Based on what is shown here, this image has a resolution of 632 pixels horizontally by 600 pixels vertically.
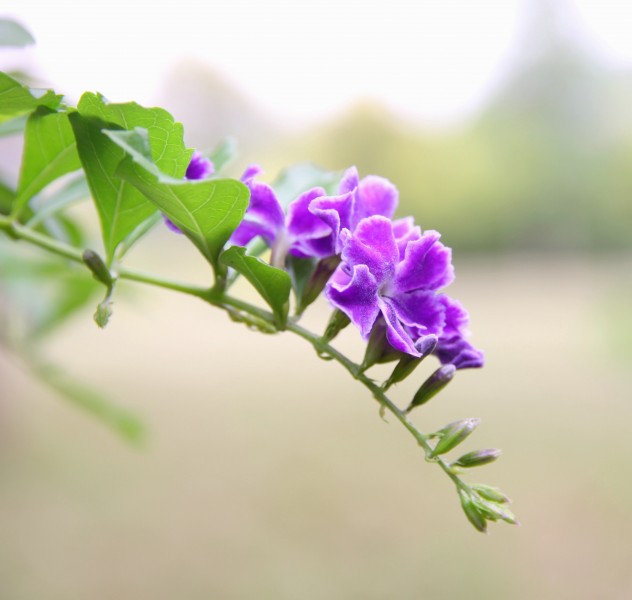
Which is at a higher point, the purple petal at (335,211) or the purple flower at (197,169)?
the purple petal at (335,211)

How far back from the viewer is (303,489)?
445 cm

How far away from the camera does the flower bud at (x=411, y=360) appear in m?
0.58

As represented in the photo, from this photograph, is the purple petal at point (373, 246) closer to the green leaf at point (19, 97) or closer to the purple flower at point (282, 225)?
the purple flower at point (282, 225)

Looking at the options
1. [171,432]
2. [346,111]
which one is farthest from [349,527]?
[346,111]

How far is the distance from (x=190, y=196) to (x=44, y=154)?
27cm

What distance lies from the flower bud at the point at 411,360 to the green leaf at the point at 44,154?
1.26 feet

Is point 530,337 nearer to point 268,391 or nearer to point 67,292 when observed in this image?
point 268,391

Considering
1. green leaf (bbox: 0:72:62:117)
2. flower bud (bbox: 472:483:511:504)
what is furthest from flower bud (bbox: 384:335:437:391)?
green leaf (bbox: 0:72:62:117)

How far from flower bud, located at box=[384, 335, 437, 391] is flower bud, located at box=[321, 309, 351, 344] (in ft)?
0.18

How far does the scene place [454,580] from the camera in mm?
3434

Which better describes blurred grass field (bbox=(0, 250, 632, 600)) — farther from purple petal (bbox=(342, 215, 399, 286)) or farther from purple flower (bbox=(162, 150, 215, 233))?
purple petal (bbox=(342, 215, 399, 286))

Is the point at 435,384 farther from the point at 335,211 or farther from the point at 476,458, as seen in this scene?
the point at 335,211

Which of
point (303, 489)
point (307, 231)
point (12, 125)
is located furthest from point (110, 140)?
point (303, 489)

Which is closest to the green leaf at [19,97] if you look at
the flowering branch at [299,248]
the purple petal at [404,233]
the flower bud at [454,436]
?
the flowering branch at [299,248]
